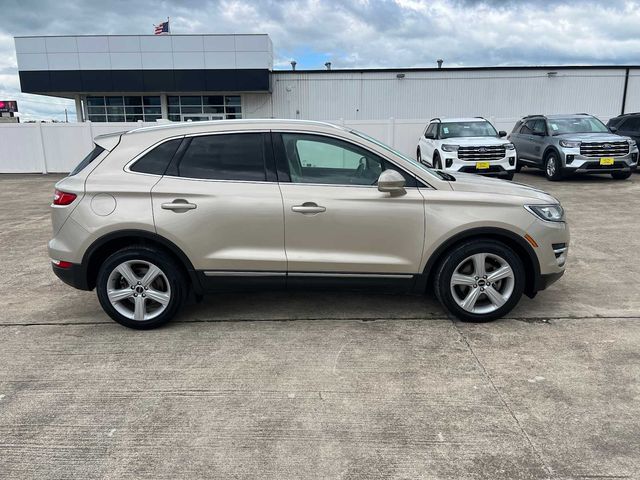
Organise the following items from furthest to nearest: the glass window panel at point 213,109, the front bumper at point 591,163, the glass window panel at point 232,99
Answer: the glass window panel at point 213,109 → the glass window panel at point 232,99 → the front bumper at point 591,163

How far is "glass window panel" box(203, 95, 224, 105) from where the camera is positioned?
27500 millimetres

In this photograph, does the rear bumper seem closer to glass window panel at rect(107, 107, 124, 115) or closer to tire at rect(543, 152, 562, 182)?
tire at rect(543, 152, 562, 182)

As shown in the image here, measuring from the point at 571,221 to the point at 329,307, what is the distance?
19.0ft

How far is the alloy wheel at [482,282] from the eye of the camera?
408cm

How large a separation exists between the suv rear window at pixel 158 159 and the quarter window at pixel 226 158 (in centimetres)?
12

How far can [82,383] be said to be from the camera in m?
3.34

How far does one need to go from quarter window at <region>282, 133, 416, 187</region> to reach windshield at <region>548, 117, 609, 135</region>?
11.5 m

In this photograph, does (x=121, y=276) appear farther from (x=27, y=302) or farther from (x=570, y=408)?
(x=570, y=408)

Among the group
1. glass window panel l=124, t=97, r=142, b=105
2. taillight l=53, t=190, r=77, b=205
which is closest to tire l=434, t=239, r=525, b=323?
taillight l=53, t=190, r=77, b=205

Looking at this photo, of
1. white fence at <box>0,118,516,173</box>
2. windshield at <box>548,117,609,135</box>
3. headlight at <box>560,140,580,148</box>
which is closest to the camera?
headlight at <box>560,140,580,148</box>

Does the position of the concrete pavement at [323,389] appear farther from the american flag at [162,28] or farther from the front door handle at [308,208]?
the american flag at [162,28]

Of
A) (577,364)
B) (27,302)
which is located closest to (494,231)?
(577,364)

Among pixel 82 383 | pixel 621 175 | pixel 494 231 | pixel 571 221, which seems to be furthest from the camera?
pixel 621 175

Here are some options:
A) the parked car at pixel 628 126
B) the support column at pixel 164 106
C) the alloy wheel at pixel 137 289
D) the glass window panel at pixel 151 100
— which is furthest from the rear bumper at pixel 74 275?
the glass window panel at pixel 151 100
